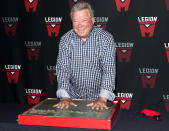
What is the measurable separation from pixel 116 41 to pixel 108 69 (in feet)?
3.48

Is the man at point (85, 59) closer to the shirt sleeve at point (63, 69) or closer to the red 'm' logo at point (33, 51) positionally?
the shirt sleeve at point (63, 69)

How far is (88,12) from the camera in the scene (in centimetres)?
164

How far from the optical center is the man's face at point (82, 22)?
1.59 meters

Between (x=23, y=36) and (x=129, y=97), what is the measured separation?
139cm

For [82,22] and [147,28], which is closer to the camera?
[82,22]

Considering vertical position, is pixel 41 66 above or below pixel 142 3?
below

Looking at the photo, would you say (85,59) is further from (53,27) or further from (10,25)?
(10,25)

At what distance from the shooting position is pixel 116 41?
104 inches

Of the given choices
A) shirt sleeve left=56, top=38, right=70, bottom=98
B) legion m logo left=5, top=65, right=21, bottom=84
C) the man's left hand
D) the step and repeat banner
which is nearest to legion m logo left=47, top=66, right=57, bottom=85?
the step and repeat banner

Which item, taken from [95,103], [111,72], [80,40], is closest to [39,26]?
[80,40]

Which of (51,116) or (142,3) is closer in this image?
(51,116)

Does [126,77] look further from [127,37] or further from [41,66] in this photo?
[41,66]

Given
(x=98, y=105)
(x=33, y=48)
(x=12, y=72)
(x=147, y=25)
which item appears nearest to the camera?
(x=98, y=105)

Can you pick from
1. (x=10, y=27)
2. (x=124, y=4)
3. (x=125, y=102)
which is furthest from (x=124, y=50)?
(x=10, y=27)
